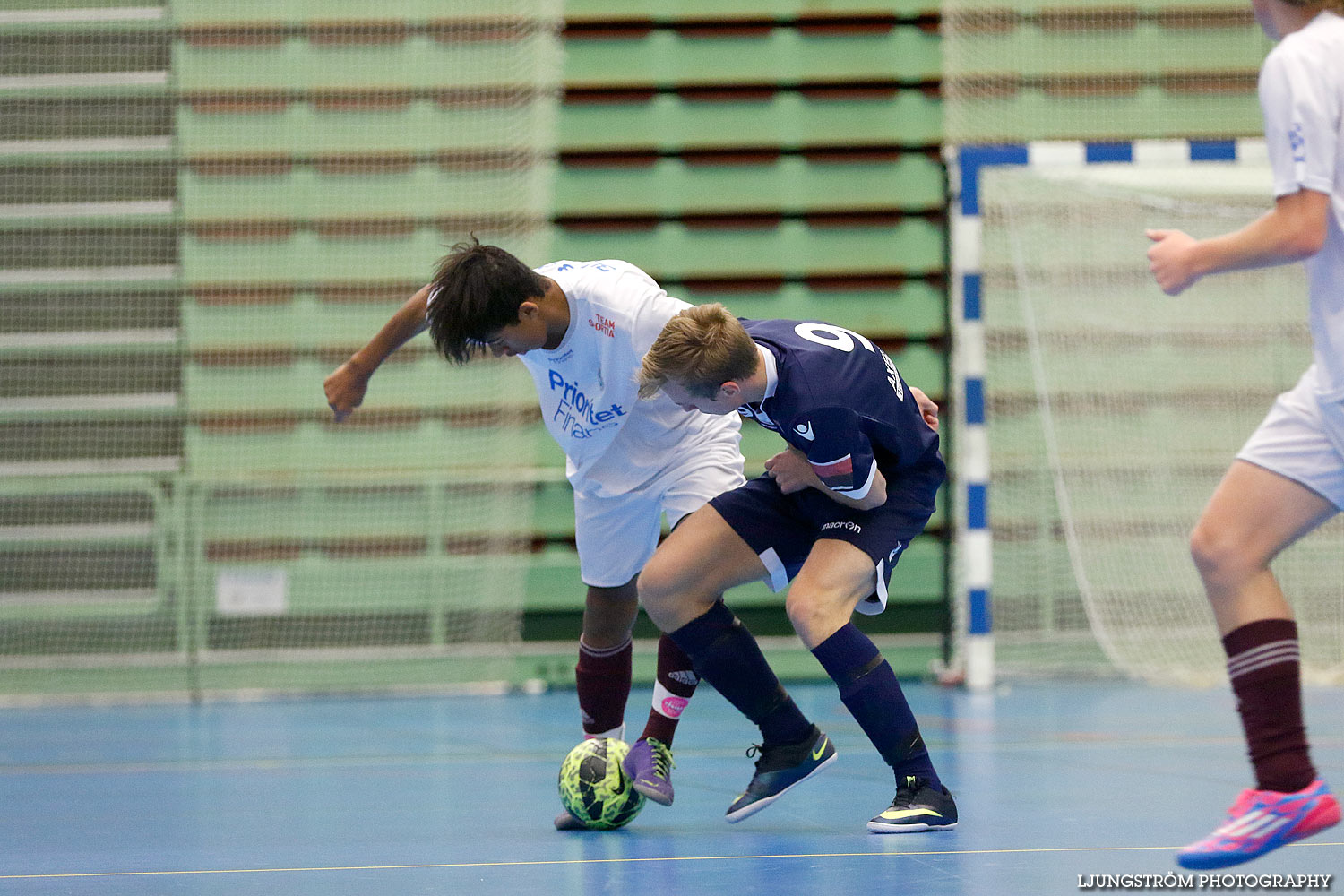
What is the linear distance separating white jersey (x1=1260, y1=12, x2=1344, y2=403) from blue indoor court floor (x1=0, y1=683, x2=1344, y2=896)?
3.38ft

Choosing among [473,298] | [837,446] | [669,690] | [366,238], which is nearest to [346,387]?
[473,298]

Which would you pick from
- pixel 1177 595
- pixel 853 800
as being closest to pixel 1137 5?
pixel 1177 595

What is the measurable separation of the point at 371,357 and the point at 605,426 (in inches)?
26.3

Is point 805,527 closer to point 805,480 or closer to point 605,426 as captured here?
point 805,480

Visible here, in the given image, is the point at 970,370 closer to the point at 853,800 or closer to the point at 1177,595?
the point at 1177,595

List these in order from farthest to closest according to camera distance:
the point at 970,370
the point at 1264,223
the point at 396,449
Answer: the point at 396,449 → the point at 970,370 → the point at 1264,223

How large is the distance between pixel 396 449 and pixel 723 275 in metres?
2.14

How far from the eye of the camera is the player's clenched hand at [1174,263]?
104 inches

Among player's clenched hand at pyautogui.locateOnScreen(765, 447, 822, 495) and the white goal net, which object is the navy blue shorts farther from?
the white goal net

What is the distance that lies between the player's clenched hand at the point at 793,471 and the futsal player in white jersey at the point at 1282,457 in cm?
108

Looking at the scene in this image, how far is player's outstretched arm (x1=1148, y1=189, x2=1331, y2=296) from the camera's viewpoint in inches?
100

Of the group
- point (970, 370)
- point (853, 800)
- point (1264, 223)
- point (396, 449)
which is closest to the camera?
point (1264, 223)

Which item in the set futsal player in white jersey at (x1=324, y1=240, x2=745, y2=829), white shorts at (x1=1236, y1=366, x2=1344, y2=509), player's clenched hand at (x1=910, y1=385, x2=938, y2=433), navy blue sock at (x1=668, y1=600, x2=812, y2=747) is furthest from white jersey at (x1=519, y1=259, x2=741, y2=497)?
white shorts at (x1=1236, y1=366, x2=1344, y2=509)

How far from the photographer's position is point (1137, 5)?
8969 millimetres
